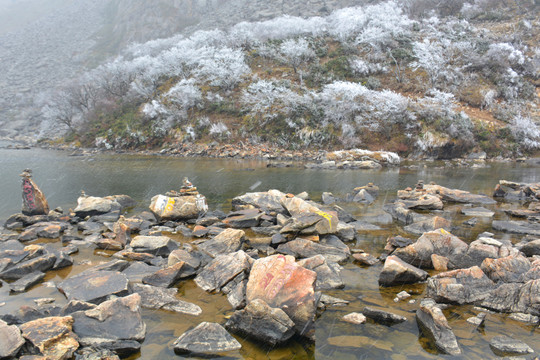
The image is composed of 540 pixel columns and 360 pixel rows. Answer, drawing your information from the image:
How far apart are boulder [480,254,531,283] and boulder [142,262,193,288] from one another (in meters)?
6.63

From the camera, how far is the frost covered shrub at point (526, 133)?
32125 millimetres

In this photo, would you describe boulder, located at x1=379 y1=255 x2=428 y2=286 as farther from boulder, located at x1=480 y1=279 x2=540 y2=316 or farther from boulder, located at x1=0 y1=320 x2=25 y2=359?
boulder, located at x1=0 y1=320 x2=25 y2=359

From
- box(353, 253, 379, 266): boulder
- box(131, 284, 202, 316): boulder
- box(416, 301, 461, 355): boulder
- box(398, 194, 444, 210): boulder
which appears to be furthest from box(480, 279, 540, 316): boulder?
box(398, 194, 444, 210): boulder

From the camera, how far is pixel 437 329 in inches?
199

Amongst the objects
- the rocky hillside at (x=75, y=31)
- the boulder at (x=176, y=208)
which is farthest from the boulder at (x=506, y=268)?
the rocky hillside at (x=75, y=31)

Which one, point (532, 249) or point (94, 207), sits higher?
point (532, 249)

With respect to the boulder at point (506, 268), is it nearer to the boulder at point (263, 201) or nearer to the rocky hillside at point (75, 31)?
the boulder at point (263, 201)

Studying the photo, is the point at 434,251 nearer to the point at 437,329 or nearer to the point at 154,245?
the point at 437,329

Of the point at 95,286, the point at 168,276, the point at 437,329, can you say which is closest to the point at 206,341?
the point at 168,276

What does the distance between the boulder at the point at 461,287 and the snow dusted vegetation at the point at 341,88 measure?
2954 centimetres

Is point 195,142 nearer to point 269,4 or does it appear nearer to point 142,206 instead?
point 142,206

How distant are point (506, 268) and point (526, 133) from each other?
112 ft

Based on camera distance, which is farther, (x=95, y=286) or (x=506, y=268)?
(x=506, y=268)

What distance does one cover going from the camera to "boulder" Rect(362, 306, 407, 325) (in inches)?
216
